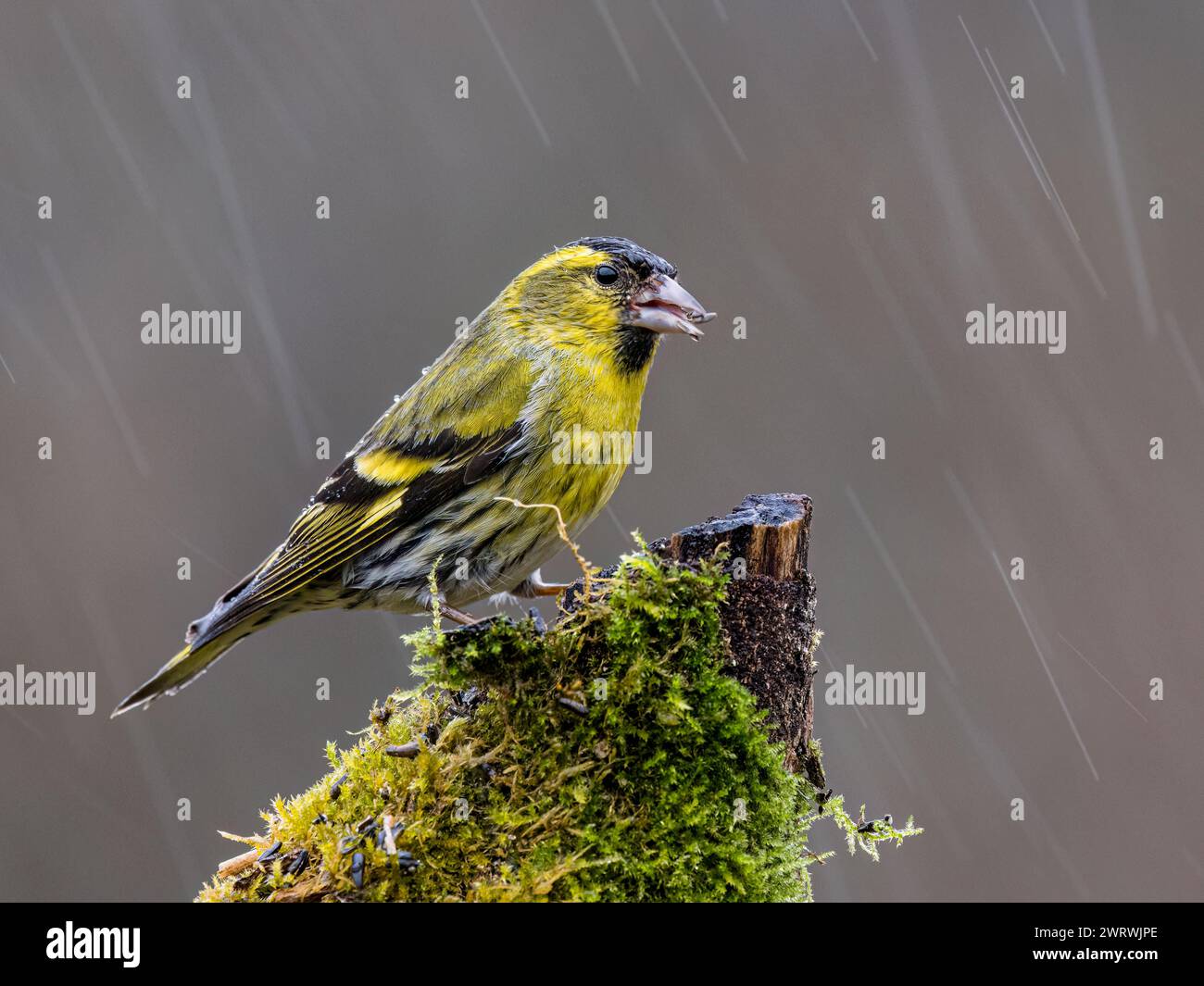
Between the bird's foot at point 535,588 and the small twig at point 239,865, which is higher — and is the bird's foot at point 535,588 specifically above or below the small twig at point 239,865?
above

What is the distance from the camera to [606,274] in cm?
524

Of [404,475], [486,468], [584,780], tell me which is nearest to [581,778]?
[584,780]

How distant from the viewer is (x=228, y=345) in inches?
396

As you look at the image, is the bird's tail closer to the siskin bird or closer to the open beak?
the siskin bird

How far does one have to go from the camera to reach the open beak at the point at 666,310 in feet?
16.6

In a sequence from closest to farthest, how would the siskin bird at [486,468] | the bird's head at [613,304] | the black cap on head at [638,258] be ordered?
the siskin bird at [486,468] → the bird's head at [613,304] → the black cap on head at [638,258]

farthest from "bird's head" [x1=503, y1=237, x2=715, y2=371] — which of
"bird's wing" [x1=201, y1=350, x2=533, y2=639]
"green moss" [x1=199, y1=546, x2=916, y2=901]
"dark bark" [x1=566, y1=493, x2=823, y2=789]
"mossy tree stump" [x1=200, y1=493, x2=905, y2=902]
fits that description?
"green moss" [x1=199, y1=546, x2=916, y2=901]

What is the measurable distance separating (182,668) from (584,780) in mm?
2648

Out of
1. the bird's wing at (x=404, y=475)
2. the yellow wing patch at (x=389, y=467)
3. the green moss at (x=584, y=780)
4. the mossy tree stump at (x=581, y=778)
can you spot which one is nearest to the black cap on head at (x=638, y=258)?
the bird's wing at (x=404, y=475)

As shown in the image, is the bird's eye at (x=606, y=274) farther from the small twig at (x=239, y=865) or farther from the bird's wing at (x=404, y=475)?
the small twig at (x=239, y=865)
